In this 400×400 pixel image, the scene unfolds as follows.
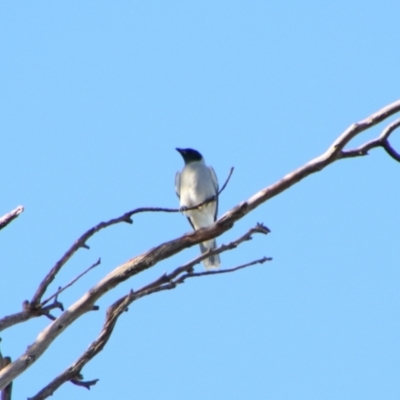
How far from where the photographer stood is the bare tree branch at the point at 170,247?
376 centimetres

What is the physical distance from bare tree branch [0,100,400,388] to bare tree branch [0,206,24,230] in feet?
1.41

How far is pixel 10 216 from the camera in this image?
3873 mm

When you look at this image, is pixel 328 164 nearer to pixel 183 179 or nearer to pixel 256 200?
pixel 256 200

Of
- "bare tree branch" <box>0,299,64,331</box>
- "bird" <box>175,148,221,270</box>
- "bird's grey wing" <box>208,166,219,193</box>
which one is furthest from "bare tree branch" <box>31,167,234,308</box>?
"bird's grey wing" <box>208,166,219,193</box>

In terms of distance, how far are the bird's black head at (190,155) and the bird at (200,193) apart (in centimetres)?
32

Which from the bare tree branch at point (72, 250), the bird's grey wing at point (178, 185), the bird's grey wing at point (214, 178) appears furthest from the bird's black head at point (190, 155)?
the bare tree branch at point (72, 250)

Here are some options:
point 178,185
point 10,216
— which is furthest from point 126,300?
point 178,185

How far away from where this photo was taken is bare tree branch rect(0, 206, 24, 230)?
387 centimetres

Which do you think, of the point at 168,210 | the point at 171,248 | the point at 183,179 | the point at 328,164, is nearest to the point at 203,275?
the point at 171,248

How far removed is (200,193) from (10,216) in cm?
765

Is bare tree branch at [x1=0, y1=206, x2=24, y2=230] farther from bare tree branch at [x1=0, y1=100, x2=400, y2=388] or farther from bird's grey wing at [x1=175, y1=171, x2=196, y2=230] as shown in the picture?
bird's grey wing at [x1=175, y1=171, x2=196, y2=230]

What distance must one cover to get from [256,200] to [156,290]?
56 cm

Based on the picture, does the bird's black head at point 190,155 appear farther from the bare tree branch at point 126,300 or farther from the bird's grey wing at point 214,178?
the bare tree branch at point 126,300

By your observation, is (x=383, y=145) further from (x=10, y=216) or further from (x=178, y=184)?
(x=178, y=184)
